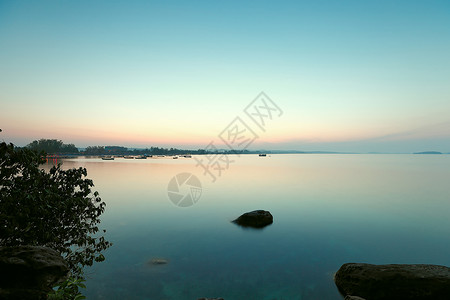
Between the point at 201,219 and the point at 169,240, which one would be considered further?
the point at 201,219

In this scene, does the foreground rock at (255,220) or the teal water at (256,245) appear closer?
the teal water at (256,245)

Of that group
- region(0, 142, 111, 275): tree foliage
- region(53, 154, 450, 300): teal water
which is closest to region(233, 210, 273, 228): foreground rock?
region(53, 154, 450, 300): teal water

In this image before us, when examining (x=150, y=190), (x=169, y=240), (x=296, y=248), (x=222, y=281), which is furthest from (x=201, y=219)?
(x=150, y=190)

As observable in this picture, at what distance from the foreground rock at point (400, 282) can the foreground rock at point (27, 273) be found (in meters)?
15.0

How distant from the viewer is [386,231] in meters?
27.3

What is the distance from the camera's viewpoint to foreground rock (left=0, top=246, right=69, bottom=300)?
8.43 metres

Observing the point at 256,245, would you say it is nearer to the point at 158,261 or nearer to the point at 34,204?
the point at 158,261

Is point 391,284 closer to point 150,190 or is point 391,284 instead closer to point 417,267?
point 417,267

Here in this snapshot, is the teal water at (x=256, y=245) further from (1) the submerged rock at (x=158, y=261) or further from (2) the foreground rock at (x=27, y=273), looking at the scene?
(2) the foreground rock at (x=27, y=273)

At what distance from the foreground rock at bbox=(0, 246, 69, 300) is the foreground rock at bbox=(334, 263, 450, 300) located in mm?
15038

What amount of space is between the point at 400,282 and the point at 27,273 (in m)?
17.1

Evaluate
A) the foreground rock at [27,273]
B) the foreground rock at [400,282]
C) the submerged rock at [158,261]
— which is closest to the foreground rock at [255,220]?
the submerged rock at [158,261]

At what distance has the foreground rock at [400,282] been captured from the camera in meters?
11.1

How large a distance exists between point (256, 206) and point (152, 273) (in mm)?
26022
